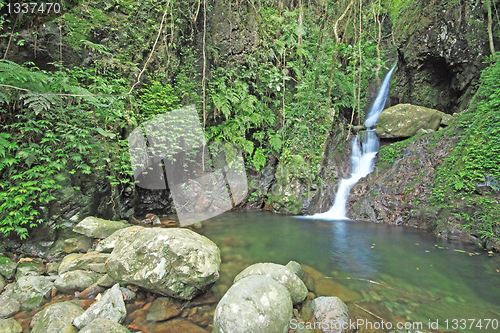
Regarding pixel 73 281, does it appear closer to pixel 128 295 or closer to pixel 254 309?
pixel 128 295

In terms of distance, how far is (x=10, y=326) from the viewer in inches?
90.4

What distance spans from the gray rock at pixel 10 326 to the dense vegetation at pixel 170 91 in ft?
5.36

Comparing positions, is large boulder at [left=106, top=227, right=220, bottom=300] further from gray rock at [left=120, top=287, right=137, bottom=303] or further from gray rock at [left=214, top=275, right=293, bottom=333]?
gray rock at [left=214, top=275, right=293, bottom=333]

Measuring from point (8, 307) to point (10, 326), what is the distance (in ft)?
1.26

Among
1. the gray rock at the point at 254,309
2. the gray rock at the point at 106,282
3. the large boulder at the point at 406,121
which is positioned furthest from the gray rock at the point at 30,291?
the large boulder at the point at 406,121

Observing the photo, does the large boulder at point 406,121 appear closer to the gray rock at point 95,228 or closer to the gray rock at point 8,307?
the gray rock at point 95,228

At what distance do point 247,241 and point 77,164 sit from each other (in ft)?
12.4

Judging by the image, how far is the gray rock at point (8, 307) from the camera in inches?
97.5

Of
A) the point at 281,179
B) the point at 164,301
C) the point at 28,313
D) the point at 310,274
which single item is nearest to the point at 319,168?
the point at 281,179

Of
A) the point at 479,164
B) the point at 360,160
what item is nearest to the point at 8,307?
the point at 479,164

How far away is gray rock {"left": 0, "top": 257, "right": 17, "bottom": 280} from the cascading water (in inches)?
270

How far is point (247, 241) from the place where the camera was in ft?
16.0

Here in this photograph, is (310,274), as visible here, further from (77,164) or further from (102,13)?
(102,13)

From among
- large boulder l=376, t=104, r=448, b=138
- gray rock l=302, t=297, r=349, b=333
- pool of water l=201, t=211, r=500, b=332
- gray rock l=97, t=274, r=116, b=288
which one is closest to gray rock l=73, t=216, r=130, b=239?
gray rock l=97, t=274, r=116, b=288
